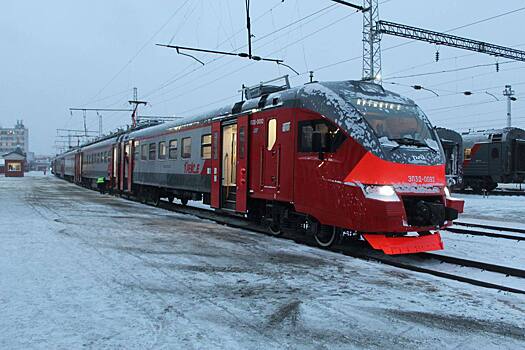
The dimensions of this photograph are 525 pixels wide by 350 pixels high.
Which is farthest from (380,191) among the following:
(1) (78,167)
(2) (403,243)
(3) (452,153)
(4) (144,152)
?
(1) (78,167)

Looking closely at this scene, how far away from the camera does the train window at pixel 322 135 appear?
851 cm

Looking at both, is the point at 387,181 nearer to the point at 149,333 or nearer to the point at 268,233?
the point at 268,233

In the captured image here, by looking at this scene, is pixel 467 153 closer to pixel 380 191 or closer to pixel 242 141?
pixel 242 141

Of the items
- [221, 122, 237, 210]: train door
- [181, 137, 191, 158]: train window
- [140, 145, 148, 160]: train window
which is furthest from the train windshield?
[140, 145, 148, 160]: train window

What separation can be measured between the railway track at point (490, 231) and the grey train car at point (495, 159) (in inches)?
613

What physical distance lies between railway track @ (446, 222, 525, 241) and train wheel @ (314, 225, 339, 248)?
425cm

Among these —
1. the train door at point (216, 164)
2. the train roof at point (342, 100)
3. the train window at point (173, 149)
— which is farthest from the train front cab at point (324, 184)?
the train window at point (173, 149)

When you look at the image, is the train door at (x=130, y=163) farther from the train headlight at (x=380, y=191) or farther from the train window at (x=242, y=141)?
the train headlight at (x=380, y=191)

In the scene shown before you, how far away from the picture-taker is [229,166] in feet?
41.6

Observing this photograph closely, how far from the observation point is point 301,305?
5.19 metres

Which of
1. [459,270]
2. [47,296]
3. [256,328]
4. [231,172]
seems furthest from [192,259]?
[231,172]

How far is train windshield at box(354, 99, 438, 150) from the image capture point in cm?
832

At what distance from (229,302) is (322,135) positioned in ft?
14.6

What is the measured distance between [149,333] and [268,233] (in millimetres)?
6850
